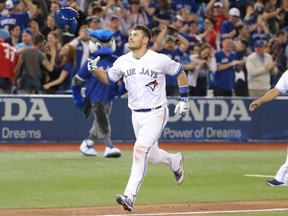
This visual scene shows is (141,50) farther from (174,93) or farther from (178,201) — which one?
(174,93)

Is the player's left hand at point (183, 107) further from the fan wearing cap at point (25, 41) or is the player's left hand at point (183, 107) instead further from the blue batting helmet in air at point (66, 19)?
the fan wearing cap at point (25, 41)

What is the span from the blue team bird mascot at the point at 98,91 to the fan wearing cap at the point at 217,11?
8.51m

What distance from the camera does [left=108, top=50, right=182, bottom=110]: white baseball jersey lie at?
35.7 ft

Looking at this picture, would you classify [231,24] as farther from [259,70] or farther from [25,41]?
[25,41]

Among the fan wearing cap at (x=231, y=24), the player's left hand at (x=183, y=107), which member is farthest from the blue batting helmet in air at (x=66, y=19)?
the fan wearing cap at (x=231, y=24)

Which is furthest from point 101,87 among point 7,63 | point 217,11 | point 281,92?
point 217,11

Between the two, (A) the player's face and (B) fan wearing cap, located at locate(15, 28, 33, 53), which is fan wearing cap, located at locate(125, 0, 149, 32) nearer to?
(B) fan wearing cap, located at locate(15, 28, 33, 53)

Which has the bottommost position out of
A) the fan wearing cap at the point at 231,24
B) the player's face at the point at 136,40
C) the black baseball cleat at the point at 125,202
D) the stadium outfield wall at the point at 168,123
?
the stadium outfield wall at the point at 168,123

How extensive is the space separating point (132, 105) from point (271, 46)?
40.6 ft

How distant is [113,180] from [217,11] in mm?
12103

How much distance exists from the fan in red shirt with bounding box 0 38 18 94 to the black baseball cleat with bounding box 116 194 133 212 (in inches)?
362

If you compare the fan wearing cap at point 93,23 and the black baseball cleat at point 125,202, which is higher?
the fan wearing cap at point 93,23

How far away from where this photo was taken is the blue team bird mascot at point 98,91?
51.1 ft

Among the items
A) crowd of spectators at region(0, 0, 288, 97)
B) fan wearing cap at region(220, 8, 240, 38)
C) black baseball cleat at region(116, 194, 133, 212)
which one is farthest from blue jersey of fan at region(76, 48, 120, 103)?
fan wearing cap at region(220, 8, 240, 38)
